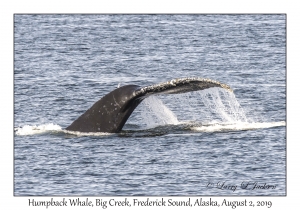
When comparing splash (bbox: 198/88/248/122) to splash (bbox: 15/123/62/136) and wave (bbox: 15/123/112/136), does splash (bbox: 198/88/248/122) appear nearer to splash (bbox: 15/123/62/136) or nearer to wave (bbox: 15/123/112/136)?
wave (bbox: 15/123/112/136)

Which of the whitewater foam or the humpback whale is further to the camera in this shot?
the whitewater foam

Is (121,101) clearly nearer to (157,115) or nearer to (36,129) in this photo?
(157,115)

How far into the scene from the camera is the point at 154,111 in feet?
78.4

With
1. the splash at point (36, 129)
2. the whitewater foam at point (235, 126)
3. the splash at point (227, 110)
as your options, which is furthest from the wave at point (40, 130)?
the splash at point (227, 110)

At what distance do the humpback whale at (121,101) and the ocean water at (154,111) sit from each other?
0.28 m

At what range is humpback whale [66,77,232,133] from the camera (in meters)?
19.9

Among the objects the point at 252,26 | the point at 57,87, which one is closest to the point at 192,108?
the point at 57,87

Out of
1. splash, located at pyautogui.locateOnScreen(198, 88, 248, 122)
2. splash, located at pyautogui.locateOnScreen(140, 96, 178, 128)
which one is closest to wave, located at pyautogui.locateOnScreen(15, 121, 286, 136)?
splash, located at pyautogui.locateOnScreen(140, 96, 178, 128)

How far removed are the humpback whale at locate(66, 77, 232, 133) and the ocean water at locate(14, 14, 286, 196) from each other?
0.28 metres

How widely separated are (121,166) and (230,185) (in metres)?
2.64

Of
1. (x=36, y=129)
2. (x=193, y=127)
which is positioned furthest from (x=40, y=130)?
(x=193, y=127)

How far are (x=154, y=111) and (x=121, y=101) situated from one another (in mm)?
3488

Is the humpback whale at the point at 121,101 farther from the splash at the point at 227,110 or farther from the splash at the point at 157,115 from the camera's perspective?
the splash at the point at 227,110

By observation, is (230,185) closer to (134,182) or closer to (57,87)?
(134,182)
